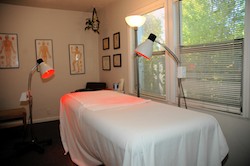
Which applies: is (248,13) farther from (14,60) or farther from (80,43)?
(14,60)

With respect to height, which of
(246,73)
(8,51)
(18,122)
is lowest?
(18,122)

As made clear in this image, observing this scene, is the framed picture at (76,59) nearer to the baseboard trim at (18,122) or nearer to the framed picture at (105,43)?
the framed picture at (105,43)

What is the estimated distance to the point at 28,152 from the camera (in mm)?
2670

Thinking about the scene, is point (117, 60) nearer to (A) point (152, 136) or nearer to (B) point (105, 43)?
(B) point (105, 43)

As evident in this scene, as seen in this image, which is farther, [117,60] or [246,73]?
[117,60]

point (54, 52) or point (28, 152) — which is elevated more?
point (54, 52)

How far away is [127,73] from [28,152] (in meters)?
2.05

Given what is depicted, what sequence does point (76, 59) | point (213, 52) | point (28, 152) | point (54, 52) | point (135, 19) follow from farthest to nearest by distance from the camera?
point (76, 59)
point (54, 52)
point (28, 152)
point (135, 19)
point (213, 52)

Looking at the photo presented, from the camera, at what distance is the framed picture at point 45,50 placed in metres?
3.94

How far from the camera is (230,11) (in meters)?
1.74

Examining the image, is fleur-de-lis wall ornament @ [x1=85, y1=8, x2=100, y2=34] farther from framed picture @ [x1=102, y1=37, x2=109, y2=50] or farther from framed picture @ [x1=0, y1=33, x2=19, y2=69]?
framed picture @ [x1=0, y1=33, x2=19, y2=69]

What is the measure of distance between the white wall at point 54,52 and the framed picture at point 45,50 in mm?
78

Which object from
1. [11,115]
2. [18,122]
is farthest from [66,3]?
[18,122]

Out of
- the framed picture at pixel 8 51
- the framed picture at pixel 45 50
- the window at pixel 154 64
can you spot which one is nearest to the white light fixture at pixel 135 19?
the window at pixel 154 64
